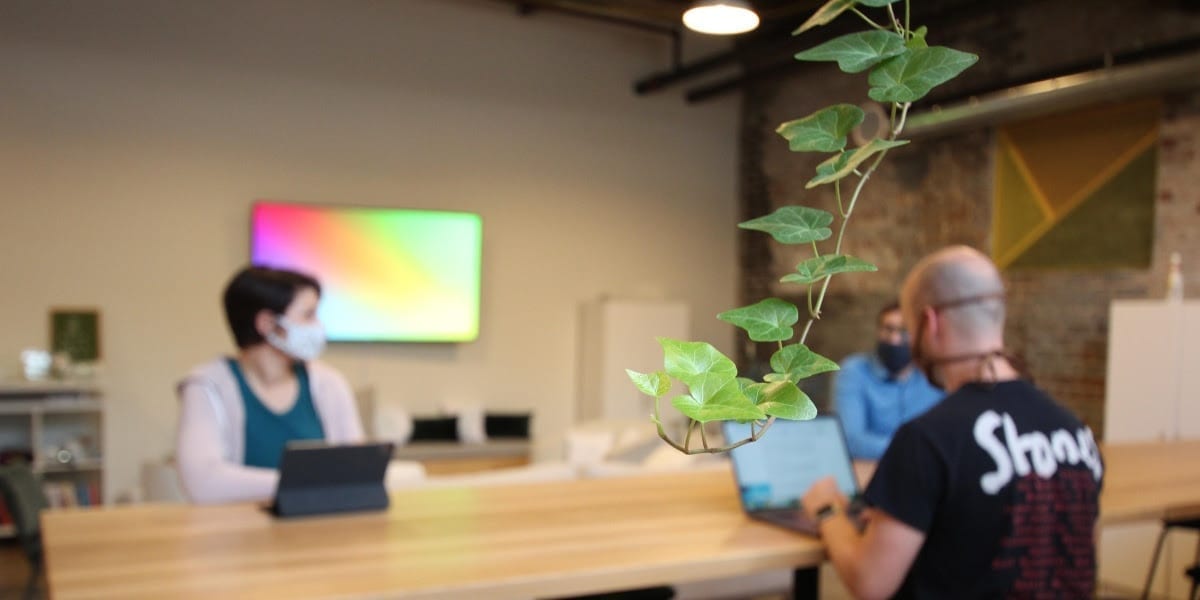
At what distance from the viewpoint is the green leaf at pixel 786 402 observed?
13.2 inches

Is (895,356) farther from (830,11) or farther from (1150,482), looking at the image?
(830,11)

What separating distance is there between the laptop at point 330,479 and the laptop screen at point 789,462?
0.84 metres

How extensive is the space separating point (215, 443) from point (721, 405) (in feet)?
7.42

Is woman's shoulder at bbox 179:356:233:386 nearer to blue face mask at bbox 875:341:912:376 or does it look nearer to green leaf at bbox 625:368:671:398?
green leaf at bbox 625:368:671:398

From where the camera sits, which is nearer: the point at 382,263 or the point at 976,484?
the point at 976,484

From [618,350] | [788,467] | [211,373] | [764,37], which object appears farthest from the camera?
[618,350]

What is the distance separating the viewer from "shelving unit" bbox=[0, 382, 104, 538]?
482 cm

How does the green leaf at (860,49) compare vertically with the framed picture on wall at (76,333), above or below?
above

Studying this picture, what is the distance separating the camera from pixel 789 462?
2.24 metres

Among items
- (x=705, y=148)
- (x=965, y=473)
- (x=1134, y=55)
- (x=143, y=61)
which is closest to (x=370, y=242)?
(x=143, y=61)

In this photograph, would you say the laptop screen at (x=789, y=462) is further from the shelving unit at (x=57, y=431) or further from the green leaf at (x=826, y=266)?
the shelving unit at (x=57, y=431)

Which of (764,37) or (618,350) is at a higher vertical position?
(764,37)

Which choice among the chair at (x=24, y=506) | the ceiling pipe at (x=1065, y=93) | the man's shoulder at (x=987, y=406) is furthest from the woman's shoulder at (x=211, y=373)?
the ceiling pipe at (x=1065, y=93)

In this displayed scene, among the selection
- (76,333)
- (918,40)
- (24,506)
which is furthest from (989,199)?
(918,40)
